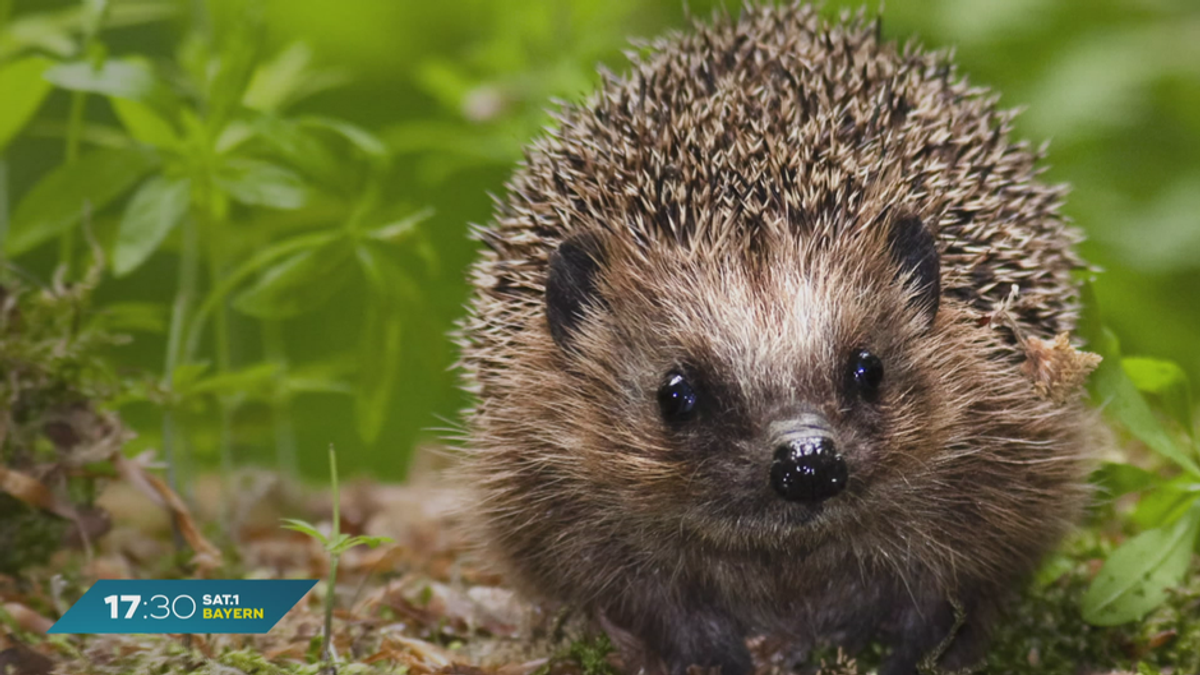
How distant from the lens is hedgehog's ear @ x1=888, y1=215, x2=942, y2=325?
4.47m

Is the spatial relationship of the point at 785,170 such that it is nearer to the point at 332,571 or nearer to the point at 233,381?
the point at 332,571

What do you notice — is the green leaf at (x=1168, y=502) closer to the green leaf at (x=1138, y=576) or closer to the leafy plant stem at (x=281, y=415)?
the green leaf at (x=1138, y=576)

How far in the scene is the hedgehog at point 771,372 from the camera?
167 inches

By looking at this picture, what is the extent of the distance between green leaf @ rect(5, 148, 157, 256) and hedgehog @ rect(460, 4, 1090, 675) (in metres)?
1.70

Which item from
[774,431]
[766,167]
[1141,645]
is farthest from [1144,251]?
[774,431]

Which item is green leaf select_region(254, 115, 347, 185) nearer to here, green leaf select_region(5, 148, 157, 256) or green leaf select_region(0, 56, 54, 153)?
green leaf select_region(5, 148, 157, 256)

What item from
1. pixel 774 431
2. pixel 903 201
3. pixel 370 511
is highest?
pixel 903 201

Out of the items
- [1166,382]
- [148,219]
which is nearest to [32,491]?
[148,219]

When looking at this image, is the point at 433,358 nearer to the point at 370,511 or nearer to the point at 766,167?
the point at 370,511

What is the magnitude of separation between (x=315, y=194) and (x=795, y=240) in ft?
7.26

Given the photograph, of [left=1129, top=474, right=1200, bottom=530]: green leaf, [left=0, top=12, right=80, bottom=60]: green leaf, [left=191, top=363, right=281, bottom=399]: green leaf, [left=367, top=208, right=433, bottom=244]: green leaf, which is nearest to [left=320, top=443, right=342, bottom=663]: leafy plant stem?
[left=191, top=363, right=281, bottom=399]: green leaf

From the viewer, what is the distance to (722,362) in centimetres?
418

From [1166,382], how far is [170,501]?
4075 mm

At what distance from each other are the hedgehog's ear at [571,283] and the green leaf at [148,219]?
169 cm
